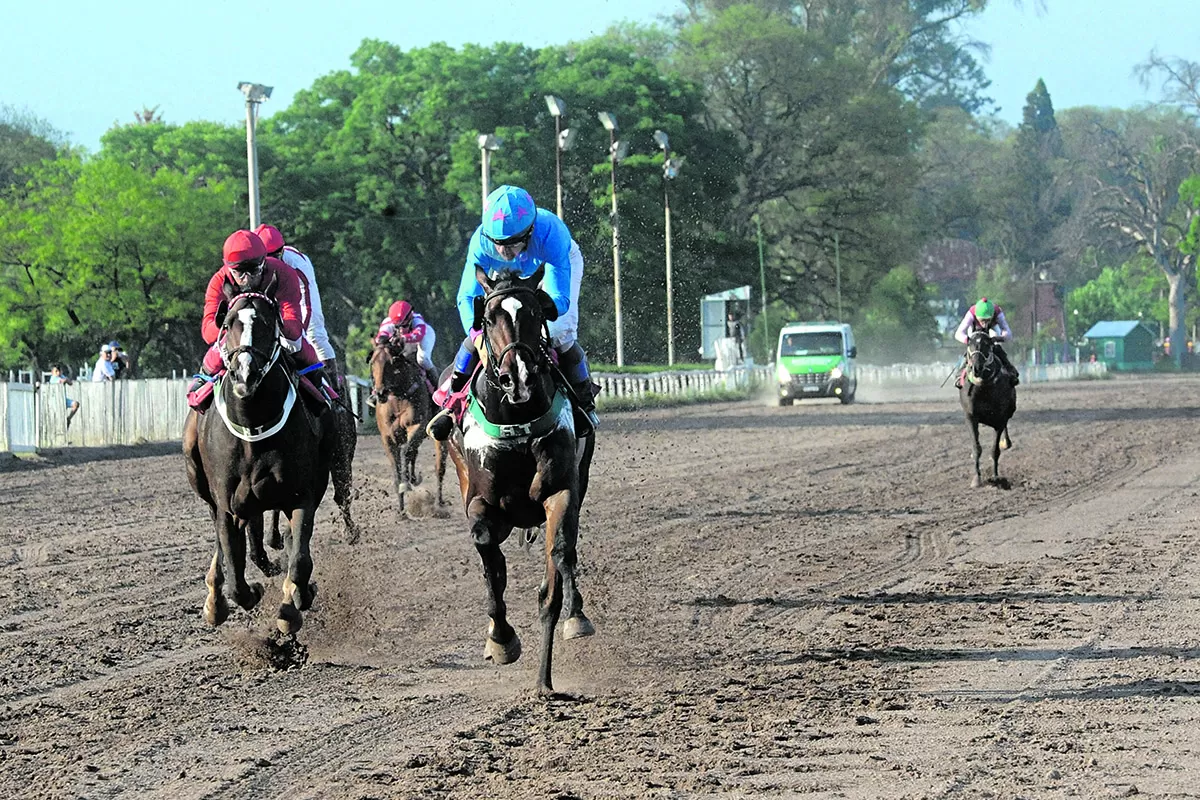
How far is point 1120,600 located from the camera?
1008 centimetres

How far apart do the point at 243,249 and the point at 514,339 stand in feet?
6.46

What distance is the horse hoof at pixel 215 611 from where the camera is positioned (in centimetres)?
900

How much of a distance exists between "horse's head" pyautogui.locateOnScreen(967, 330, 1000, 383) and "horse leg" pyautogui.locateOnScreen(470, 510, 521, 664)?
11218mm

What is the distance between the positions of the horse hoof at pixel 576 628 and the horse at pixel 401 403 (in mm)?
7204

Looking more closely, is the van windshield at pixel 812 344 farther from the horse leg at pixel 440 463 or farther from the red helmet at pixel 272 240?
the red helmet at pixel 272 240

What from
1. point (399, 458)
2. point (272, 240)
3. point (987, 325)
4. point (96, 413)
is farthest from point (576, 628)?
point (96, 413)

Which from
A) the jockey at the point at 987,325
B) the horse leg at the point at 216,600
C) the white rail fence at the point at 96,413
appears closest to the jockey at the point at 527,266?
the horse leg at the point at 216,600

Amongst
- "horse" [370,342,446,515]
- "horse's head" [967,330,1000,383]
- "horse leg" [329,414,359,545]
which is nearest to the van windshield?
"horse's head" [967,330,1000,383]

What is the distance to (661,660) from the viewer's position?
27.6ft

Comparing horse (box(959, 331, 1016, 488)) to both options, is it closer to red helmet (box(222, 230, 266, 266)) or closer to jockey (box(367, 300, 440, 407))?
jockey (box(367, 300, 440, 407))

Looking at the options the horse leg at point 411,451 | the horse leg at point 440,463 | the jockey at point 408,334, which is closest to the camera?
the horse leg at point 440,463

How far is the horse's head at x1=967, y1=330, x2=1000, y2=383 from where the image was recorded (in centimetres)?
1808

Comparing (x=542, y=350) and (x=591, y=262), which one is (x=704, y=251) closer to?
(x=591, y=262)

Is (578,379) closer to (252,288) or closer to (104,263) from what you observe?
(252,288)
